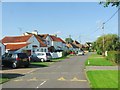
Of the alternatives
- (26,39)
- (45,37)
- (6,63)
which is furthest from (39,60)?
(45,37)

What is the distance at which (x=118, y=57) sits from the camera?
39.2m

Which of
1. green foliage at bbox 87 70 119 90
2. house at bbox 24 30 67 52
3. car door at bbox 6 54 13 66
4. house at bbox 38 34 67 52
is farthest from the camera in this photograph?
house at bbox 38 34 67 52

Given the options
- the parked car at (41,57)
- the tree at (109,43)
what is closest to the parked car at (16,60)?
the parked car at (41,57)

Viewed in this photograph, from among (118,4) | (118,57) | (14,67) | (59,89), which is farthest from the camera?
(118,57)

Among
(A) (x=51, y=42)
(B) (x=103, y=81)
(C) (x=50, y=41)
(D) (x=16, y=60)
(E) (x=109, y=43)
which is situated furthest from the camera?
(A) (x=51, y=42)

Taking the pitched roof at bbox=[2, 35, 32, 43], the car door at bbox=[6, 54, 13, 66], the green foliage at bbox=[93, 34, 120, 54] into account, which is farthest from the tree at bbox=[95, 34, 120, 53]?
the car door at bbox=[6, 54, 13, 66]

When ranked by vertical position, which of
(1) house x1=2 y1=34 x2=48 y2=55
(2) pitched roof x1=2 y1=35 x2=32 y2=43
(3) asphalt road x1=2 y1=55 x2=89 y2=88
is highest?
(2) pitched roof x1=2 y1=35 x2=32 y2=43

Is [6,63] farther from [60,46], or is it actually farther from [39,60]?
[60,46]

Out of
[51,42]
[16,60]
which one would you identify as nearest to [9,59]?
[16,60]

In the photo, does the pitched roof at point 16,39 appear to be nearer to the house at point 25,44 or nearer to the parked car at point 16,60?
the house at point 25,44

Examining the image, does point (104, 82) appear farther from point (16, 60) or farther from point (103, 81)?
point (16, 60)

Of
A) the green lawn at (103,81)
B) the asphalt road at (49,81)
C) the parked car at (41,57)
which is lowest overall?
the asphalt road at (49,81)

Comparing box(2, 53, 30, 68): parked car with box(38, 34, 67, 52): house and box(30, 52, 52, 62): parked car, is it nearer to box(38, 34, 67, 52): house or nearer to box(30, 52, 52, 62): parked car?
box(30, 52, 52, 62): parked car

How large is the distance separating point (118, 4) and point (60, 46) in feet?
331
